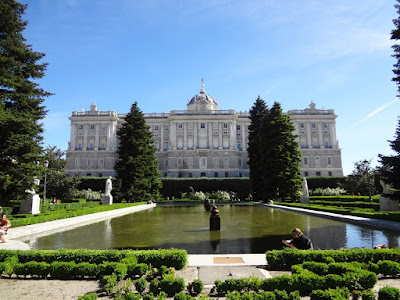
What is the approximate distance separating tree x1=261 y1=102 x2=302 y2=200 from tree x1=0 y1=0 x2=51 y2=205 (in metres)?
22.2

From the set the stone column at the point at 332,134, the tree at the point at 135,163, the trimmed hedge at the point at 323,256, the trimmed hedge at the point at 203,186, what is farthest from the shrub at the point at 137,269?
the stone column at the point at 332,134

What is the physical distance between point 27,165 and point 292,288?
14599 millimetres

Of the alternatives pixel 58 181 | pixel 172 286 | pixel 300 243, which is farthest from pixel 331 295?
pixel 58 181

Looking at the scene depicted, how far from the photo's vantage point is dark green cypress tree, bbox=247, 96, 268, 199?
35.7 metres

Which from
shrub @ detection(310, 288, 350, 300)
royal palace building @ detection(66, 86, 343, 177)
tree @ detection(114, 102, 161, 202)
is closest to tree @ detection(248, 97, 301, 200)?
tree @ detection(114, 102, 161, 202)

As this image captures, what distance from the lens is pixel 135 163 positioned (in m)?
32.7

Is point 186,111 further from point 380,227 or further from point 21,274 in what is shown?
point 21,274

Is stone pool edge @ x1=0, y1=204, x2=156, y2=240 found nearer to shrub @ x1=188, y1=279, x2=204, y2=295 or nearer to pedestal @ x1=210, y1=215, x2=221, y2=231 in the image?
pedestal @ x1=210, y1=215, x2=221, y2=231

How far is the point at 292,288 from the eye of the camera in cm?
457

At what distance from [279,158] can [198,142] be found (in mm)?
44038


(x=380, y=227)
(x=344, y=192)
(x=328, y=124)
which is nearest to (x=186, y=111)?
(x=328, y=124)

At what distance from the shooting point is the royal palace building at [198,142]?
2810 inches

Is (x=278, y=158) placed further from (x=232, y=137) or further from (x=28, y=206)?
(x=232, y=137)

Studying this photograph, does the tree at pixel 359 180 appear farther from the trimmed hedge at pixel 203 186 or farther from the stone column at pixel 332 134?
the stone column at pixel 332 134
